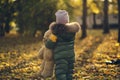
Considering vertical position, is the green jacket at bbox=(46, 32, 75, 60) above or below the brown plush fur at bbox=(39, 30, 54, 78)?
above

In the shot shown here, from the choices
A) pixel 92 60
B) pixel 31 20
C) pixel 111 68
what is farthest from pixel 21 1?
pixel 111 68

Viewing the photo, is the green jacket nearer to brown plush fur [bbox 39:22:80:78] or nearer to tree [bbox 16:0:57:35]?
brown plush fur [bbox 39:22:80:78]

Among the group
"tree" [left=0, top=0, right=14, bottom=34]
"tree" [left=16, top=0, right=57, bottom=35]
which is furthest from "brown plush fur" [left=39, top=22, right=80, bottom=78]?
"tree" [left=0, top=0, right=14, bottom=34]

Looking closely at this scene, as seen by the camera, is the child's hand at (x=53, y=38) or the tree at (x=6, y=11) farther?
the tree at (x=6, y=11)

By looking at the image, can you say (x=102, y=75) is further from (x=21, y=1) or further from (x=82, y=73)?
(x=21, y=1)

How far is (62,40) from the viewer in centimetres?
796

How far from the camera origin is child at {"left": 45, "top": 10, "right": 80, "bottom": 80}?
25.9ft

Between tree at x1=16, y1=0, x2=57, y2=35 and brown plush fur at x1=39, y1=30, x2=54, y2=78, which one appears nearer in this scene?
brown plush fur at x1=39, y1=30, x2=54, y2=78

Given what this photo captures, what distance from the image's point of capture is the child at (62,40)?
25.9 ft

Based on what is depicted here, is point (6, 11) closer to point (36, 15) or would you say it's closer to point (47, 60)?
point (36, 15)

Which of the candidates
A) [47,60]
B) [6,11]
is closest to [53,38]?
[47,60]

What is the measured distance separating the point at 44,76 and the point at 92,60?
543cm

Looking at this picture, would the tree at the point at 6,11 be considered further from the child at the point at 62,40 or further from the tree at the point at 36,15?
the child at the point at 62,40

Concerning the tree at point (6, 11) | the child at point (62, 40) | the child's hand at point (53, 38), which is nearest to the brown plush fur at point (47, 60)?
the child at point (62, 40)
